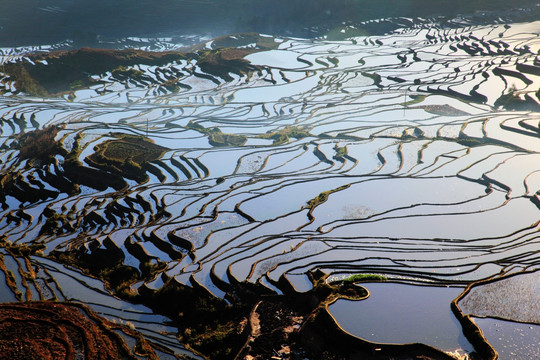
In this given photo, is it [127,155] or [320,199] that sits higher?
[320,199]

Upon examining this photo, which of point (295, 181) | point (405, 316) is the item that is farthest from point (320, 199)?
point (405, 316)

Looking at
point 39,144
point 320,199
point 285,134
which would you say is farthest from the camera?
point 285,134

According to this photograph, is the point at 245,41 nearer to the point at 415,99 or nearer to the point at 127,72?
the point at 127,72

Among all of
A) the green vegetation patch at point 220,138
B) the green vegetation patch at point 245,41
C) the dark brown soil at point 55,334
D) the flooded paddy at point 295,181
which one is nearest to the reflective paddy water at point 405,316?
the flooded paddy at point 295,181

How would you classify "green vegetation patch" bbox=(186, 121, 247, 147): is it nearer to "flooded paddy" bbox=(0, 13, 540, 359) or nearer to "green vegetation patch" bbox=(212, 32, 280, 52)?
"flooded paddy" bbox=(0, 13, 540, 359)

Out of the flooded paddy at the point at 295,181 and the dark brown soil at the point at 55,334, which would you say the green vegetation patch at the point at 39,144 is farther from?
the dark brown soil at the point at 55,334

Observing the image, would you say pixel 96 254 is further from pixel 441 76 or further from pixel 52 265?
pixel 441 76
